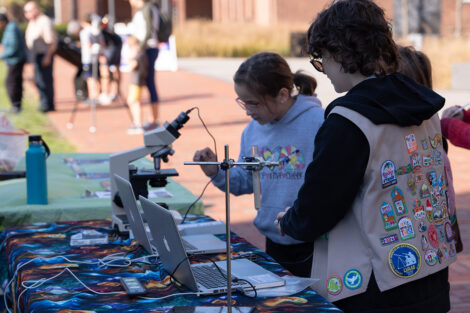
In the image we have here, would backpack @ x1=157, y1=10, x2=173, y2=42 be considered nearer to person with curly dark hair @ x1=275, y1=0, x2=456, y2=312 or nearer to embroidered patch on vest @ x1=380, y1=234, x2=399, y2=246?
person with curly dark hair @ x1=275, y1=0, x2=456, y2=312

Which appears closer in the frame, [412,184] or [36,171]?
[412,184]

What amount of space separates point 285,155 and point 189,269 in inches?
43.2

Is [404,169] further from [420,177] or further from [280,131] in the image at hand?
[280,131]

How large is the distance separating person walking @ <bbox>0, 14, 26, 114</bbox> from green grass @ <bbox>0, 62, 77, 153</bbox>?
0.34m

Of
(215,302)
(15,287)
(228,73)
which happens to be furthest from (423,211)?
(228,73)

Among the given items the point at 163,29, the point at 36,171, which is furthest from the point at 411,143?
the point at 163,29

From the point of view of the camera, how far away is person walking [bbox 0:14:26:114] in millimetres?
13805

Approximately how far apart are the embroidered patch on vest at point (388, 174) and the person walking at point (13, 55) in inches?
481

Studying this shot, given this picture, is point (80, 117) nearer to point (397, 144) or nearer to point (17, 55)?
point (17, 55)

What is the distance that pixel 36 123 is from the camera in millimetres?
12398

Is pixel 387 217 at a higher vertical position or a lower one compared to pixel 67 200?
higher

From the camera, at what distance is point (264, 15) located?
38844 millimetres

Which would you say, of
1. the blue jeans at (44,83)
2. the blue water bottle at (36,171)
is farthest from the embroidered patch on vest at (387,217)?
the blue jeans at (44,83)

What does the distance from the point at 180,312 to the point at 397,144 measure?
0.86 meters
